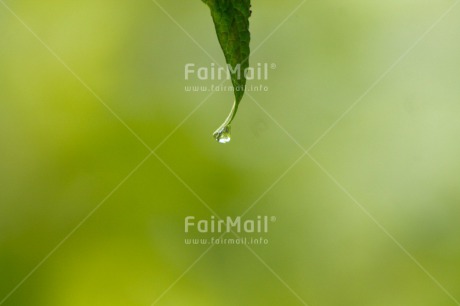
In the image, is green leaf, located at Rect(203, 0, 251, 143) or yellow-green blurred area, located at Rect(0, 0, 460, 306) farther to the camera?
yellow-green blurred area, located at Rect(0, 0, 460, 306)

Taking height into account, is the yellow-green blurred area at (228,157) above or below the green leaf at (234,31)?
above

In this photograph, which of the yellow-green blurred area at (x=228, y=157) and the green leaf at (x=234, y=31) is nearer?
the green leaf at (x=234, y=31)

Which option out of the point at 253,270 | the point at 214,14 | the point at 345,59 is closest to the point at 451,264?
the point at 253,270

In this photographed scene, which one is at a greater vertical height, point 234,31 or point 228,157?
point 228,157

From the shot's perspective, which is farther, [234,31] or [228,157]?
[228,157]

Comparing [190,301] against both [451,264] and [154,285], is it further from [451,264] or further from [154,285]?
[451,264]
